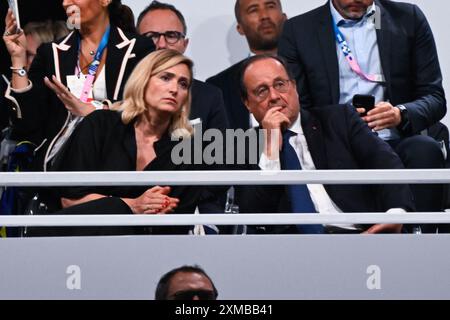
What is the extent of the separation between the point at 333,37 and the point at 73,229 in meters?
1.44

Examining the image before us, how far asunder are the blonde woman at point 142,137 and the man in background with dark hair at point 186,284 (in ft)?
1.31

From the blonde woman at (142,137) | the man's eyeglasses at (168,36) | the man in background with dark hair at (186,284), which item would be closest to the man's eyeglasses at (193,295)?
the man in background with dark hair at (186,284)

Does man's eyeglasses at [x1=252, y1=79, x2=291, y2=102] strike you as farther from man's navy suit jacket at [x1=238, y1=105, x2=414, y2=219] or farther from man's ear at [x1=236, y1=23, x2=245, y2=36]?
man's ear at [x1=236, y1=23, x2=245, y2=36]

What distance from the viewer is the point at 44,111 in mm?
4867

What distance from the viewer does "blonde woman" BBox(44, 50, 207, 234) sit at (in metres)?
4.45

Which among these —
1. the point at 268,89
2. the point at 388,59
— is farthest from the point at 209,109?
the point at 388,59

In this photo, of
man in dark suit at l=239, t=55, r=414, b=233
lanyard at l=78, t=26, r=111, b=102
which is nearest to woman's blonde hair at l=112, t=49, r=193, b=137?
lanyard at l=78, t=26, r=111, b=102

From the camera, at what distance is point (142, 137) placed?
4.61 m

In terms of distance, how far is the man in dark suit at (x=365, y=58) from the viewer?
502cm

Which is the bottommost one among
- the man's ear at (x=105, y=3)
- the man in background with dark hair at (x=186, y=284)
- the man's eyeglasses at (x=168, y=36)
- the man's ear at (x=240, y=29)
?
the man in background with dark hair at (x=186, y=284)

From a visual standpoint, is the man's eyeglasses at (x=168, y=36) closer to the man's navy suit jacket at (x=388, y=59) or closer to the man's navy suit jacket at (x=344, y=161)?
the man's navy suit jacket at (x=388, y=59)

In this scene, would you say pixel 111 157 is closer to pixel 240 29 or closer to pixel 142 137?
pixel 142 137
